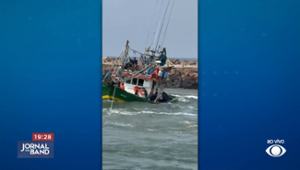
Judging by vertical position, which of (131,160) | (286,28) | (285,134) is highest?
(286,28)

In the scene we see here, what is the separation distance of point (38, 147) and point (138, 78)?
97 cm

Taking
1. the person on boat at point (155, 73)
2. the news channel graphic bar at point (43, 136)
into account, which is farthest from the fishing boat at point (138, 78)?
the news channel graphic bar at point (43, 136)

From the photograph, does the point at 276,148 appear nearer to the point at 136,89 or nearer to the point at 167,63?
the point at 167,63

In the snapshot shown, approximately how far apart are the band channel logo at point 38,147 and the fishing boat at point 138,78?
0.56 m

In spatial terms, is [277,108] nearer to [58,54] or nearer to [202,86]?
[202,86]

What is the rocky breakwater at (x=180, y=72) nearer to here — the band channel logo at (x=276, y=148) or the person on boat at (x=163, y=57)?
the person on boat at (x=163, y=57)

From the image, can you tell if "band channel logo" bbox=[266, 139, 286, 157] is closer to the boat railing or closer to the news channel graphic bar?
the boat railing

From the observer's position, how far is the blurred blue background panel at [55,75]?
3.08m

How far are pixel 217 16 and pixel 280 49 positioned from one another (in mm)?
543

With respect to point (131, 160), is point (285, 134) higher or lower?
higher

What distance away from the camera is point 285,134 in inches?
121

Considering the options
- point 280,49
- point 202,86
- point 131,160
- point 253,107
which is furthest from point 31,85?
point 280,49

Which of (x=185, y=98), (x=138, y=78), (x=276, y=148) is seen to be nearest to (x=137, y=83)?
(x=138, y=78)

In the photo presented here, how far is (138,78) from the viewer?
10.6ft
